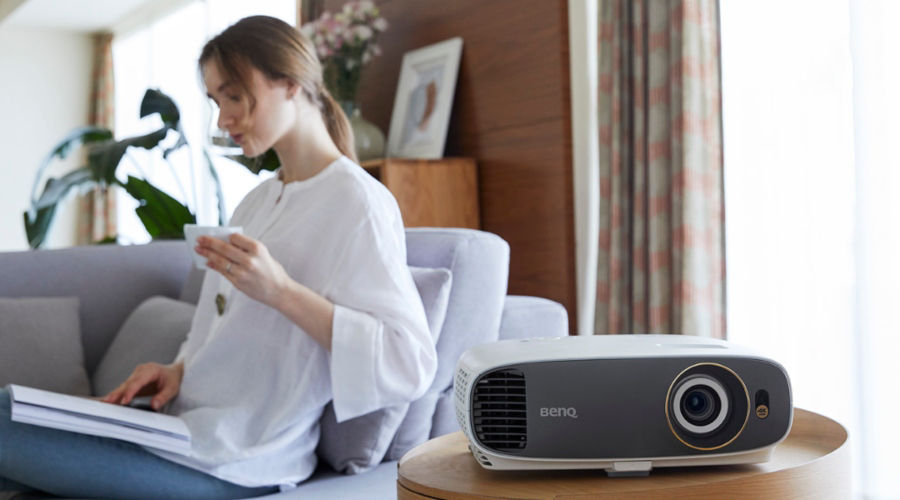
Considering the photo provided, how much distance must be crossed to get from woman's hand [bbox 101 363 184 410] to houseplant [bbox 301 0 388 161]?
201cm

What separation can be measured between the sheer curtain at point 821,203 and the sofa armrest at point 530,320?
0.84 m

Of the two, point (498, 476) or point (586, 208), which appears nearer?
point (498, 476)

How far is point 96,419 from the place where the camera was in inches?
52.3

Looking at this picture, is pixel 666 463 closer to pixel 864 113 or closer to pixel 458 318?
pixel 458 318

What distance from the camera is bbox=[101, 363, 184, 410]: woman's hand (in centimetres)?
158

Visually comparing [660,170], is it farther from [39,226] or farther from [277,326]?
[39,226]

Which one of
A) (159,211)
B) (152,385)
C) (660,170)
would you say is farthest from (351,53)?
(152,385)

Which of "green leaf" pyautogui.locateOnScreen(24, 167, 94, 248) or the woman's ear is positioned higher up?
the woman's ear

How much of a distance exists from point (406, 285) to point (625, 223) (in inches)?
57.0

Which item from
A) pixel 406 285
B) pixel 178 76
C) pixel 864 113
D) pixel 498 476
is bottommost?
pixel 498 476

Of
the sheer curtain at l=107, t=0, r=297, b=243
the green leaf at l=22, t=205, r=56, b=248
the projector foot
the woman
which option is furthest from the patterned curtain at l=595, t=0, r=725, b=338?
the sheer curtain at l=107, t=0, r=297, b=243

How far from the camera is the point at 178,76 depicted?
6.45 metres

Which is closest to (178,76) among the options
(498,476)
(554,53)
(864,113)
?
(554,53)

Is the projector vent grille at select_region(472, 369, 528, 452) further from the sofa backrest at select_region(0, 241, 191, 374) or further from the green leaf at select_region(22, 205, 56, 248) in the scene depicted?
the green leaf at select_region(22, 205, 56, 248)
